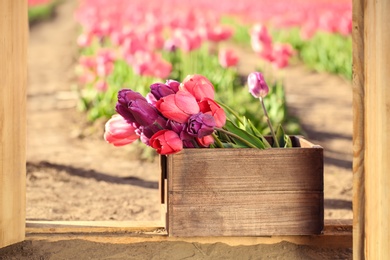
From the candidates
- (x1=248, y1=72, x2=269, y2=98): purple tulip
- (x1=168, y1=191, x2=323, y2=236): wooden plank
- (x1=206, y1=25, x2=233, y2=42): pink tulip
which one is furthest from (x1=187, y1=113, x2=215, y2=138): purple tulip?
(x1=206, y1=25, x2=233, y2=42): pink tulip

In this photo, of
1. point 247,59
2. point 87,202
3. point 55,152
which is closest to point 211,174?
point 87,202

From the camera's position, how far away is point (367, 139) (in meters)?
2.44

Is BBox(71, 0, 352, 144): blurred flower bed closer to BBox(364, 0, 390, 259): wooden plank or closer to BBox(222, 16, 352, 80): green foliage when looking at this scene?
BBox(222, 16, 352, 80): green foliage

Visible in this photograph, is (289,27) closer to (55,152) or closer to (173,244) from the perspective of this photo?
(55,152)

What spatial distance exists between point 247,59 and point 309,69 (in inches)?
48.1

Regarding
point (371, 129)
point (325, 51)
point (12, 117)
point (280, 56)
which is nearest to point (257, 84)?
point (371, 129)

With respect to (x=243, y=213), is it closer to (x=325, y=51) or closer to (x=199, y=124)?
(x=199, y=124)

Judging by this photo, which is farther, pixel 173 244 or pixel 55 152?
pixel 55 152

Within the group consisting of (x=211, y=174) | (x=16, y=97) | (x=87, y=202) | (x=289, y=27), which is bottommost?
(x=87, y=202)

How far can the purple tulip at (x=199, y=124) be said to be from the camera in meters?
2.60

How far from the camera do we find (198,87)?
2.72m

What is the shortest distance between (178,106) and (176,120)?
0.05m

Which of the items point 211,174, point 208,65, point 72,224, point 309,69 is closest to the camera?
point 211,174

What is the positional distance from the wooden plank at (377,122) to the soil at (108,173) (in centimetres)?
43
